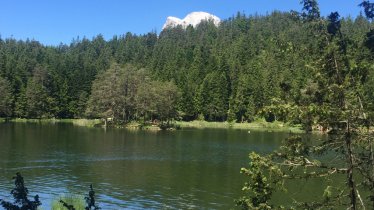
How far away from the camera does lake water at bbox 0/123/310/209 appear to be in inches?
1259

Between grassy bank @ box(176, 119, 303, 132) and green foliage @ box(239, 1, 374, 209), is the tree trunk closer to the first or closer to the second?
green foliage @ box(239, 1, 374, 209)

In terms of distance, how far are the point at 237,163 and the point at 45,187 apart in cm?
2372

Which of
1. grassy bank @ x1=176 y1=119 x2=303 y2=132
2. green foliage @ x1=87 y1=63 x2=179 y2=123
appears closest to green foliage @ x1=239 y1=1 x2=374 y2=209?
green foliage @ x1=87 y1=63 x2=179 y2=123

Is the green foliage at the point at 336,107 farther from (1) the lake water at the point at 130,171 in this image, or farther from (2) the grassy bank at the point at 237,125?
(2) the grassy bank at the point at 237,125

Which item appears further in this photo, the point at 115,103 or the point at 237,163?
the point at 115,103

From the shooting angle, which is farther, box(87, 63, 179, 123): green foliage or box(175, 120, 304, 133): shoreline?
box(175, 120, 304, 133): shoreline

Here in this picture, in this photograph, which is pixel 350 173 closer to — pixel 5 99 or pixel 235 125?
pixel 235 125

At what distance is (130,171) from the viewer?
43.7 m

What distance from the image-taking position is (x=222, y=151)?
202ft

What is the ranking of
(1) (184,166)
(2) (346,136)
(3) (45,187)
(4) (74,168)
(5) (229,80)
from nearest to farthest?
(2) (346,136) < (3) (45,187) < (4) (74,168) < (1) (184,166) < (5) (229,80)

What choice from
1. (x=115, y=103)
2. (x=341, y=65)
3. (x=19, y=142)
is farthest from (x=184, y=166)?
(x=115, y=103)

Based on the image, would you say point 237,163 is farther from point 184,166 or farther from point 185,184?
point 185,184

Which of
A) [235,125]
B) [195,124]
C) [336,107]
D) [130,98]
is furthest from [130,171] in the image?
[195,124]

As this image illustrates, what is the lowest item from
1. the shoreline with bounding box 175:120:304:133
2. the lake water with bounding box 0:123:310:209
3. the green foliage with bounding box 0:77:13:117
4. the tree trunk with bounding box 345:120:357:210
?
the lake water with bounding box 0:123:310:209
